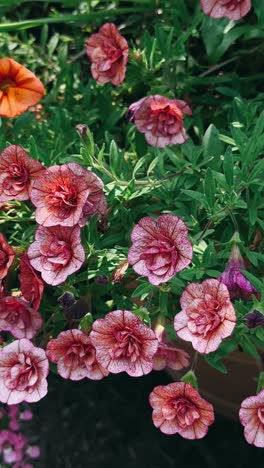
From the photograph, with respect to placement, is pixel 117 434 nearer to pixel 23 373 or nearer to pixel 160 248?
pixel 23 373

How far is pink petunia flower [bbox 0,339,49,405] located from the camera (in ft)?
3.36

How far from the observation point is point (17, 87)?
3.87ft

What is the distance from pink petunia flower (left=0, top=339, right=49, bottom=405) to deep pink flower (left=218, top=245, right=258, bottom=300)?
10.1 inches

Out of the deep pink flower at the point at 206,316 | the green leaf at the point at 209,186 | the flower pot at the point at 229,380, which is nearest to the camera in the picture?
the deep pink flower at the point at 206,316

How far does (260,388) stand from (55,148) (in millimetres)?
518

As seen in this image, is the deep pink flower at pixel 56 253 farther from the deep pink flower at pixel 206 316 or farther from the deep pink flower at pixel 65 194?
the deep pink flower at pixel 206 316

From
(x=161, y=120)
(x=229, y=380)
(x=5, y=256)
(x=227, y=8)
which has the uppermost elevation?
(x=227, y=8)

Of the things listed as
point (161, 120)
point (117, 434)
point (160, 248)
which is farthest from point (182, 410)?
point (117, 434)

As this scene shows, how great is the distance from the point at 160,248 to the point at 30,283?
7.7 inches

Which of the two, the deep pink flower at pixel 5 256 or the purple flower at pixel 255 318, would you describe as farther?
the deep pink flower at pixel 5 256

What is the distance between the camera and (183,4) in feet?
4.42

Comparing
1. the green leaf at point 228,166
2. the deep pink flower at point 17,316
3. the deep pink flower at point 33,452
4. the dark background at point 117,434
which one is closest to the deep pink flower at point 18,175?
the deep pink flower at point 17,316

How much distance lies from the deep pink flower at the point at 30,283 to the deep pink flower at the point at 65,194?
78 millimetres

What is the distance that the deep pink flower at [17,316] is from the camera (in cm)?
105
